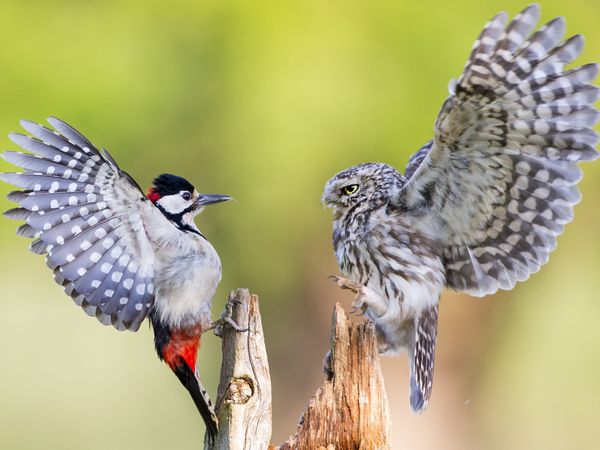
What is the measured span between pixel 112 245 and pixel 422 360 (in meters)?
1.84

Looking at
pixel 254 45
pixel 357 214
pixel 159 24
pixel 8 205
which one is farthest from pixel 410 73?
pixel 357 214

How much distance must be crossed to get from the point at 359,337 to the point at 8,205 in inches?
277

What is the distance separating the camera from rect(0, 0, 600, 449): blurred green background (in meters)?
11.7

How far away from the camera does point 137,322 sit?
569 centimetres

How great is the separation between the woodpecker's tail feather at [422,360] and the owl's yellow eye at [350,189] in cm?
82

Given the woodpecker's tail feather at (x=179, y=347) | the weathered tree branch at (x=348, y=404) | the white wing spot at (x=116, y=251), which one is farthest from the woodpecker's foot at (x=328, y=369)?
the white wing spot at (x=116, y=251)

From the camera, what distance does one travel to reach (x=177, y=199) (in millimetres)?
6188

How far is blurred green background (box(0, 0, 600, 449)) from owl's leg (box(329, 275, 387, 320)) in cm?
535

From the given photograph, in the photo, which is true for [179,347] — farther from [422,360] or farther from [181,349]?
[422,360]

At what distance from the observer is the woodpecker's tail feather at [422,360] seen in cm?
602

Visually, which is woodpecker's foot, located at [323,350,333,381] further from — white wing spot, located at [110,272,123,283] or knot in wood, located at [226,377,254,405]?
white wing spot, located at [110,272,123,283]

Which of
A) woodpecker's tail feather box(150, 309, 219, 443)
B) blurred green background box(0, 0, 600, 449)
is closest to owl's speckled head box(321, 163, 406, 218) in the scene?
woodpecker's tail feather box(150, 309, 219, 443)

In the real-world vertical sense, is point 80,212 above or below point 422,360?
above

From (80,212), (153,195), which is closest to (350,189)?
(153,195)
